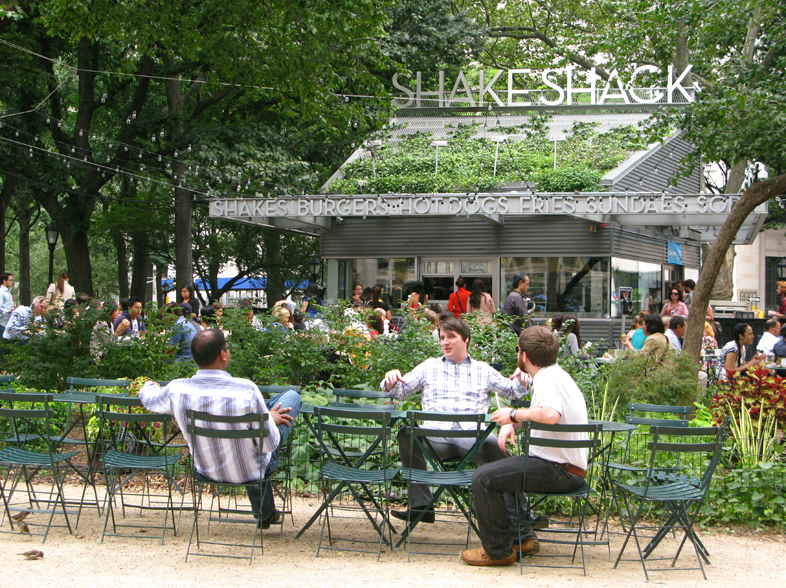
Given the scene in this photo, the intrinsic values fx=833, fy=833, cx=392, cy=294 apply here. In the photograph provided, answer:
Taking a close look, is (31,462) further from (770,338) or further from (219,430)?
(770,338)

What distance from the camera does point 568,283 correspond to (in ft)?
64.3

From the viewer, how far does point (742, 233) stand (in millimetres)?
21938

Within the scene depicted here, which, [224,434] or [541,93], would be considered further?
[541,93]

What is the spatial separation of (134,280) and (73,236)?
5143mm

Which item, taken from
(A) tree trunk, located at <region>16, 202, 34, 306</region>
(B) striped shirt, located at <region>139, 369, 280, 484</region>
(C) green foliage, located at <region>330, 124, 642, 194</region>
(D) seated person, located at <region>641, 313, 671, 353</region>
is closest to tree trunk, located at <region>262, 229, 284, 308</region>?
(A) tree trunk, located at <region>16, 202, 34, 306</region>

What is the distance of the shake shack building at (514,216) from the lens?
17.7 metres

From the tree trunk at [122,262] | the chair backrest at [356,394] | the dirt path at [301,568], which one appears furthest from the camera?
the tree trunk at [122,262]

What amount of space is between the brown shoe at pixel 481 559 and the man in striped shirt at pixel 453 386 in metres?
0.65

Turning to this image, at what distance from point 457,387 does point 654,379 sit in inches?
130

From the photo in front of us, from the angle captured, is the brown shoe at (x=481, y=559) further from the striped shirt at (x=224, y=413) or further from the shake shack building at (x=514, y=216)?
the shake shack building at (x=514, y=216)

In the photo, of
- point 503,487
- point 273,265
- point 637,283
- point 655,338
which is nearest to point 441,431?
point 503,487

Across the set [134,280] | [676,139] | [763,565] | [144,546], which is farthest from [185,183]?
[763,565]

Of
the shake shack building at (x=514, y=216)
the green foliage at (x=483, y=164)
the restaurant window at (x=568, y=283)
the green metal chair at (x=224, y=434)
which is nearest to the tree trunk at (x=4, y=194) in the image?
the shake shack building at (x=514, y=216)

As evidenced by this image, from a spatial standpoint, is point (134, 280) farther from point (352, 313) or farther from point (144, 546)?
point (144, 546)
